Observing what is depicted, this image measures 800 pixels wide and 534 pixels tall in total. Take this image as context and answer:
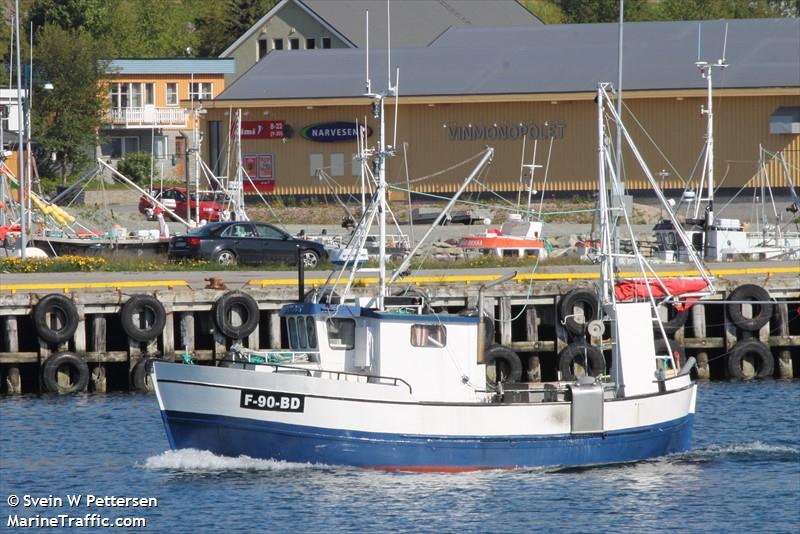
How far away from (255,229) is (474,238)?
6561 mm

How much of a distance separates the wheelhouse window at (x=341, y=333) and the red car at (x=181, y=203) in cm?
3127

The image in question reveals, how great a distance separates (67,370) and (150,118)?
46.5 m

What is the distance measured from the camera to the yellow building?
59219 mm

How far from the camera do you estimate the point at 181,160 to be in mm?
78188

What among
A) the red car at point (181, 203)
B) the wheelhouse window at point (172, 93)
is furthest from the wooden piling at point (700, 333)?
the wheelhouse window at point (172, 93)

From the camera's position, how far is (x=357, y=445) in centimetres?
2562

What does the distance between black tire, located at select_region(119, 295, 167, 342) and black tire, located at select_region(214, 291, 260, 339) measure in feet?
4.09

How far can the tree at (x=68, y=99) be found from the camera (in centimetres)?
7456

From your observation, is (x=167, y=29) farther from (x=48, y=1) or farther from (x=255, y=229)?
(x=255, y=229)

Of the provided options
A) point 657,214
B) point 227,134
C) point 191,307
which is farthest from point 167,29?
point 191,307

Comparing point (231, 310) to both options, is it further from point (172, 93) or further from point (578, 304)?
point (172, 93)

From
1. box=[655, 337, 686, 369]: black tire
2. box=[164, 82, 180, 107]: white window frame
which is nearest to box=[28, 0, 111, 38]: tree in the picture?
box=[164, 82, 180, 107]: white window frame

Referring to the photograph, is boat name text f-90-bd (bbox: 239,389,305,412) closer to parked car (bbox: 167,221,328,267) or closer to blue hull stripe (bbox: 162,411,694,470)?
blue hull stripe (bbox: 162,411,694,470)

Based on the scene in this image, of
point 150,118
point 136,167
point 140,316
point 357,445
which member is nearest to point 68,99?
point 136,167
